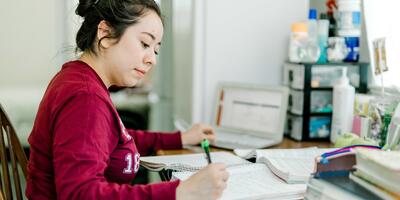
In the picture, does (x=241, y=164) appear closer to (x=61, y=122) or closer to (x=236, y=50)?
(x=61, y=122)

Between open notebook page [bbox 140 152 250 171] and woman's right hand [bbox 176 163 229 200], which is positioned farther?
open notebook page [bbox 140 152 250 171]

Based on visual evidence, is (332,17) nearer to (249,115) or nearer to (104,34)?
(249,115)

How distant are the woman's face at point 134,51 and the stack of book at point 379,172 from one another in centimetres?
48

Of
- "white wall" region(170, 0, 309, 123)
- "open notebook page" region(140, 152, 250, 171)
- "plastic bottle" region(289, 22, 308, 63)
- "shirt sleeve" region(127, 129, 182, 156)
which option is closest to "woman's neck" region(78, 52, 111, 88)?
"open notebook page" region(140, 152, 250, 171)

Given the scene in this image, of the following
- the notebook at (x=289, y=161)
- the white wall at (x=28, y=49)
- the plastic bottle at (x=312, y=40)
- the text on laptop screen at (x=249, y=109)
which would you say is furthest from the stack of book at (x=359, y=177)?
the white wall at (x=28, y=49)

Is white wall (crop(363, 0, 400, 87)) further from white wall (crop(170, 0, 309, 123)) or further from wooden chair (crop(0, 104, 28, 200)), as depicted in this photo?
wooden chair (crop(0, 104, 28, 200))

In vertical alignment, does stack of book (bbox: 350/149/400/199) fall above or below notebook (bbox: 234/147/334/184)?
above

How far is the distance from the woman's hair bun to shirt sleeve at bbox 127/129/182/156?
1.49ft

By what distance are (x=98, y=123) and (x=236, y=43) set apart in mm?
931

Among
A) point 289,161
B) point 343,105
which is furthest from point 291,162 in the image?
point 343,105

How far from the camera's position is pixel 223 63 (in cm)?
167

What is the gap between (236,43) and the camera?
65.4 inches

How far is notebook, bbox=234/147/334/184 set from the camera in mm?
949

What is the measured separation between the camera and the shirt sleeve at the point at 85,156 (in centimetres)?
78
